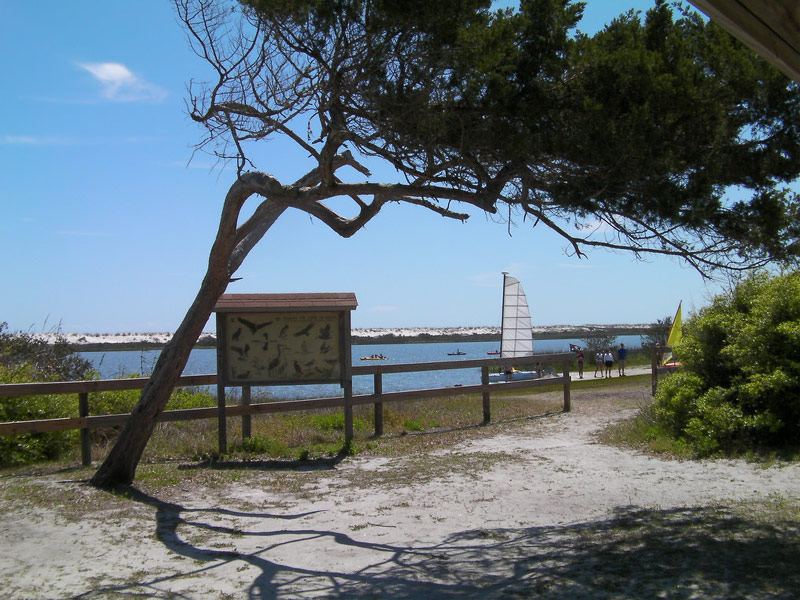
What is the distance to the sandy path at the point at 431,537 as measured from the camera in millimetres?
4934

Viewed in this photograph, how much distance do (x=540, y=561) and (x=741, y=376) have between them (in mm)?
5679

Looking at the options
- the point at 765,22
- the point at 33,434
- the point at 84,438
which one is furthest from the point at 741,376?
the point at 33,434

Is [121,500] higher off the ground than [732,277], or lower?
lower

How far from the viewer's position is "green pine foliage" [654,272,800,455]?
892 centimetres

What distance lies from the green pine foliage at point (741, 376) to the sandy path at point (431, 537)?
0.66 metres

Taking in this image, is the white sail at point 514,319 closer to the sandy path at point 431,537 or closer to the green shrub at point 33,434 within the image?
the sandy path at point 431,537

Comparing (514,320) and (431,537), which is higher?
(514,320)

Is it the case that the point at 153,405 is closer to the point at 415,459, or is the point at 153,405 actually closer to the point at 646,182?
the point at 415,459

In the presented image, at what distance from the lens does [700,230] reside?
6.63 meters

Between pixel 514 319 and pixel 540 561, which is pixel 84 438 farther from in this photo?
pixel 514 319

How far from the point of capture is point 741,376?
32.0 feet

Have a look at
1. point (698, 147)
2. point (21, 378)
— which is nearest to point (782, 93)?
point (698, 147)

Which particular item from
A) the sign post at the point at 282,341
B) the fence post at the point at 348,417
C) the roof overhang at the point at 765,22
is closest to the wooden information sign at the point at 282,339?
the sign post at the point at 282,341

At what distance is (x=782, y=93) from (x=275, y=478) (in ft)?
23.1
